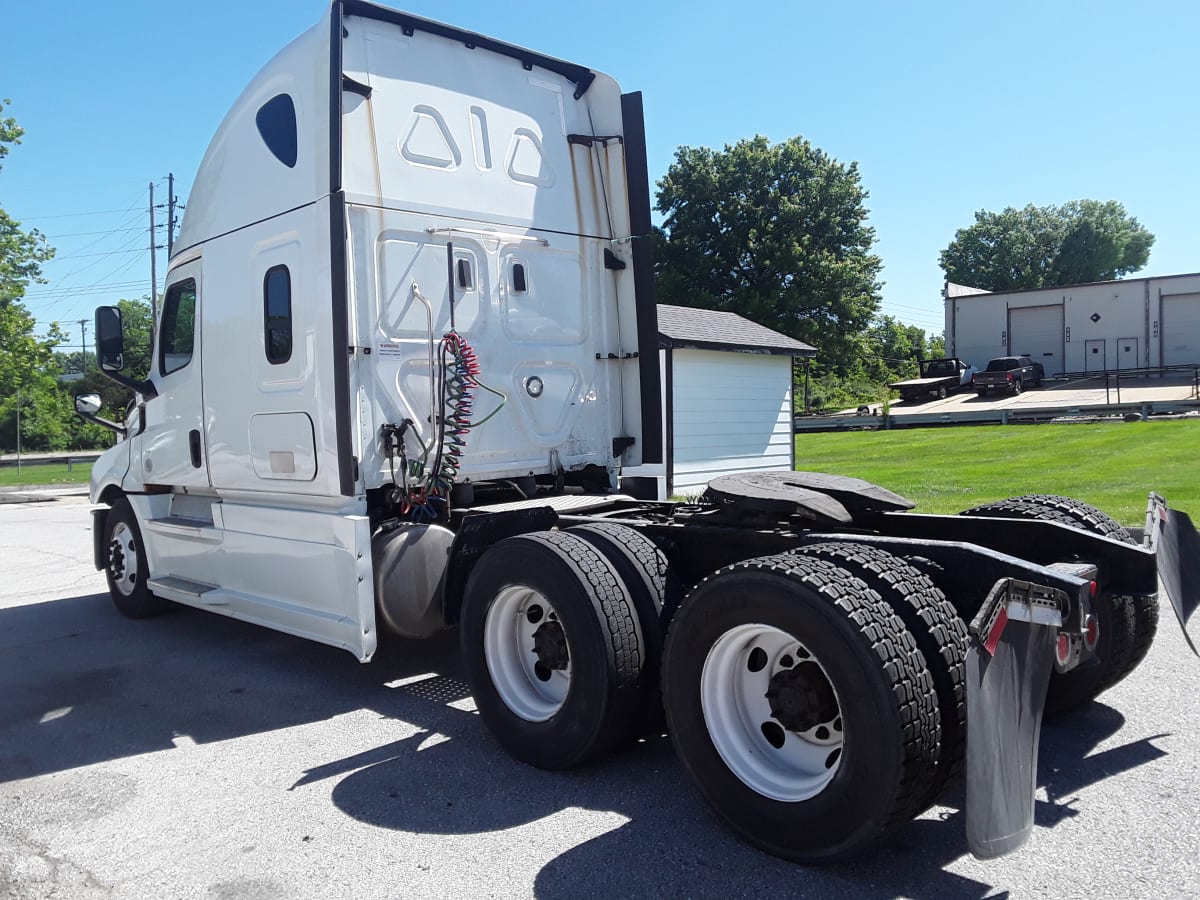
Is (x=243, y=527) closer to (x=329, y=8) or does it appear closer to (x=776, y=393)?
(x=329, y=8)

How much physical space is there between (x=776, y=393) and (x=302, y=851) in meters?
17.9

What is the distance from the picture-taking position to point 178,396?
6.89m

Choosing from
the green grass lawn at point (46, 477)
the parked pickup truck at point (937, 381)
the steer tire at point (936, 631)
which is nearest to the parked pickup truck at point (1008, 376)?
the parked pickup truck at point (937, 381)

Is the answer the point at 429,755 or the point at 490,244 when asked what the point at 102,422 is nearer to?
the point at 490,244

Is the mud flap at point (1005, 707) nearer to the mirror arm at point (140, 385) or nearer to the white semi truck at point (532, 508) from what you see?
the white semi truck at point (532, 508)

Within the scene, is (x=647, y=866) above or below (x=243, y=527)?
below

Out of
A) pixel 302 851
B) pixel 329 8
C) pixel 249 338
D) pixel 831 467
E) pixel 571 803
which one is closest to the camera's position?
pixel 302 851

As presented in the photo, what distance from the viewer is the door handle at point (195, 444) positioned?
668 centimetres

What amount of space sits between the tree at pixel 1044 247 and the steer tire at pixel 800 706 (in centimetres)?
7598

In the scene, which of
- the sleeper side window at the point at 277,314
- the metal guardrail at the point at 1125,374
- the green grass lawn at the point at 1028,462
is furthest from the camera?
the metal guardrail at the point at 1125,374

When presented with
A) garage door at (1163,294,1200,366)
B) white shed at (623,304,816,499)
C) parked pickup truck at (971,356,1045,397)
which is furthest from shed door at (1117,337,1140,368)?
white shed at (623,304,816,499)

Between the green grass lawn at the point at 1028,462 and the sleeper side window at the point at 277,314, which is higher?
the sleeper side window at the point at 277,314

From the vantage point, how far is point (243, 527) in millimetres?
6211

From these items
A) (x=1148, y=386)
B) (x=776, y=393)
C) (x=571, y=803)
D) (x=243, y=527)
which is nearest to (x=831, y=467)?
(x=776, y=393)
